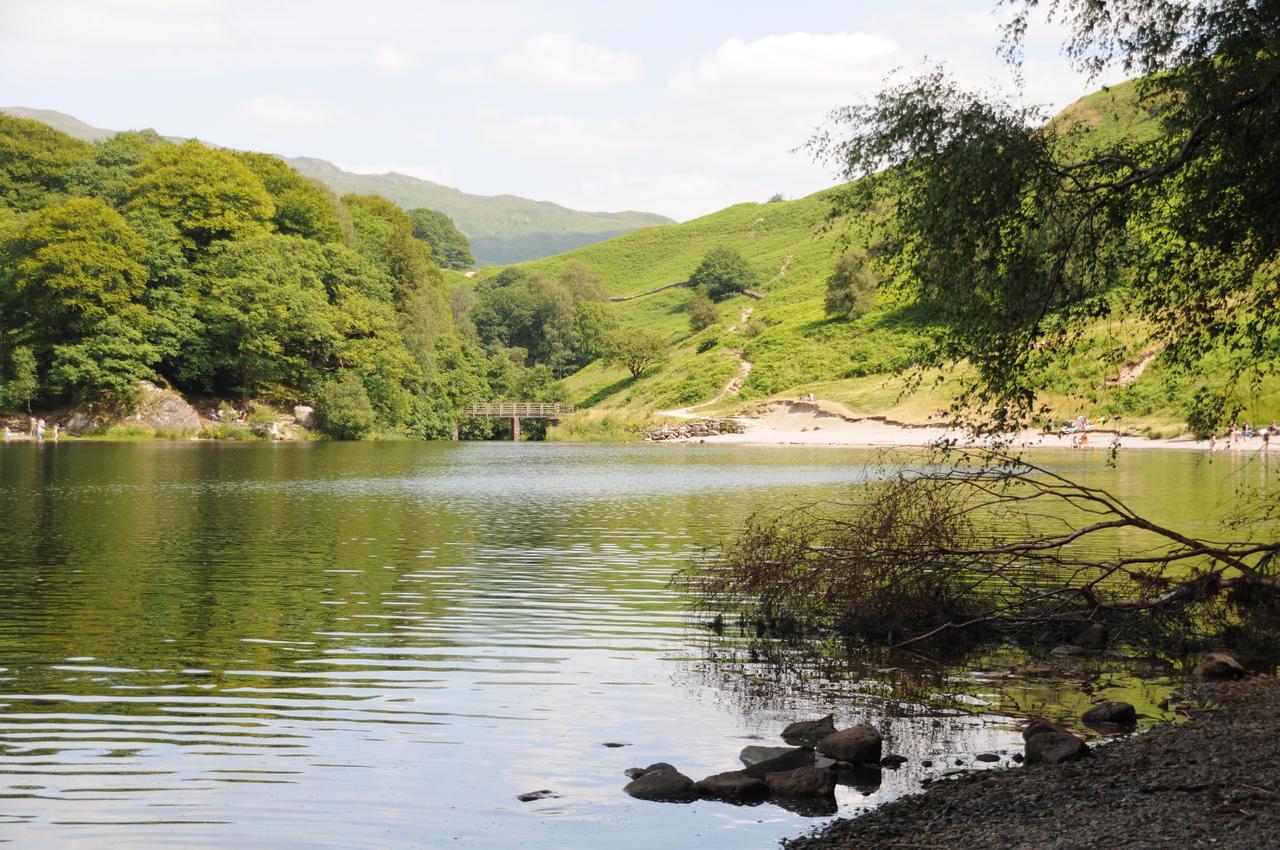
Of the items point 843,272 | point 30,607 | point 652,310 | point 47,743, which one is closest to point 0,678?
point 47,743

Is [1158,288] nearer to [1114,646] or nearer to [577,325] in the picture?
[1114,646]

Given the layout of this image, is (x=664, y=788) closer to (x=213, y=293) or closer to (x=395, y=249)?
(x=213, y=293)

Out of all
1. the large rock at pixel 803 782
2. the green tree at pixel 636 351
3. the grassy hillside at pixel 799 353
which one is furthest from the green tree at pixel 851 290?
the large rock at pixel 803 782

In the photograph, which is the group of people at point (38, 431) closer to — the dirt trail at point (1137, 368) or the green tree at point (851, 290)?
the green tree at point (851, 290)

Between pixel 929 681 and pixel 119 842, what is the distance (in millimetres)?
8916

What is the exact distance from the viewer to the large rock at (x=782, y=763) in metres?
9.56

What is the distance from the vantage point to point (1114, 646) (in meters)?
15.0

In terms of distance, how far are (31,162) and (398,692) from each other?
10742 cm

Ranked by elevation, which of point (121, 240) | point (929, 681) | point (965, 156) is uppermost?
point (121, 240)

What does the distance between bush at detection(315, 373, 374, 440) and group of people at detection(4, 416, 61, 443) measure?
18.7m

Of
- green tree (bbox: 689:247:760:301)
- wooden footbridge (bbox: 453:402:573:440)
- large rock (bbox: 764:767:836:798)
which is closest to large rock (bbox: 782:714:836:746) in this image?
large rock (bbox: 764:767:836:798)

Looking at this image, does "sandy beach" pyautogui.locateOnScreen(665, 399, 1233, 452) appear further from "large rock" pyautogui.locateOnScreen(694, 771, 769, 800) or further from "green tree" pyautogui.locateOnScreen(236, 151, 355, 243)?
"large rock" pyautogui.locateOnScreen(694, 771, 769, 800)

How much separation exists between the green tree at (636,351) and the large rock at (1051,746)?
325ft

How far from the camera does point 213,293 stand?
83.9 metres
